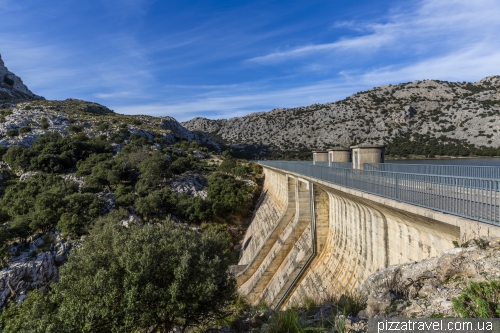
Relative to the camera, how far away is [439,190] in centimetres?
594

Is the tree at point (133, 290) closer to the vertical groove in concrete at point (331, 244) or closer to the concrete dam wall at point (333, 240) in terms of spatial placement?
the concrete dam wall at point (333, 240)

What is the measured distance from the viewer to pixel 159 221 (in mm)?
27703

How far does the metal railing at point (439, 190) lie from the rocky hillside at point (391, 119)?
1493 inches

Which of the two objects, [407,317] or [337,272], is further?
[337,272]

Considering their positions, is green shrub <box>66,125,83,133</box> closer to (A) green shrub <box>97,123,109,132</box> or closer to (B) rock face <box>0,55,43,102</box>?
(A) green shrub <box>97,123,109,132</box>

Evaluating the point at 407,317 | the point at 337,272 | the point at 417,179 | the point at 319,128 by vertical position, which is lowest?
the point at 337,272

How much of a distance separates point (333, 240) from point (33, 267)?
19.7m

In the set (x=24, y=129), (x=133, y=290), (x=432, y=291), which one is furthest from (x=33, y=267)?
(x=24, y=129)

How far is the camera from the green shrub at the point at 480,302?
337 centimetres

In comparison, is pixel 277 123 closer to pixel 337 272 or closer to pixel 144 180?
pixel 144 180

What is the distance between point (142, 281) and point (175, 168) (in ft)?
107

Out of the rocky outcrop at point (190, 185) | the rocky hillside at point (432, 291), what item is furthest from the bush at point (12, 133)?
the rocky hillside at point (432, 291)

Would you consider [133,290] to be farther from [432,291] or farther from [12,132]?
[12,132]

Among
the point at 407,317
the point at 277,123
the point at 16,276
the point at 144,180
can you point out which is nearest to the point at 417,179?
the point at 407,317
